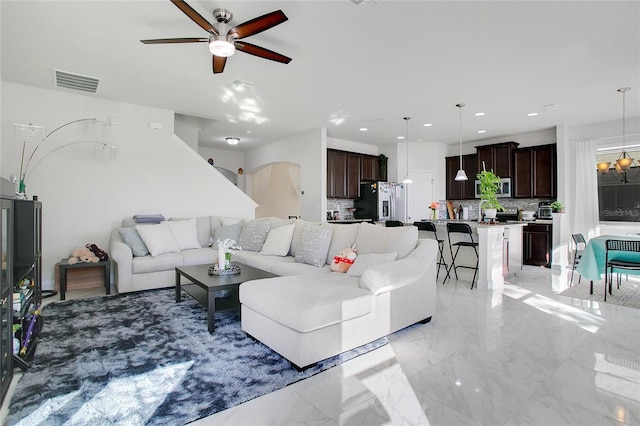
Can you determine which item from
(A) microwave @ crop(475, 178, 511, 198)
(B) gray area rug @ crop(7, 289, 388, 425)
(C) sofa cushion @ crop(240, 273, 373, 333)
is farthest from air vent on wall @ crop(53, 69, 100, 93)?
(A) microwave @ crop(475, 178, 511, 198)

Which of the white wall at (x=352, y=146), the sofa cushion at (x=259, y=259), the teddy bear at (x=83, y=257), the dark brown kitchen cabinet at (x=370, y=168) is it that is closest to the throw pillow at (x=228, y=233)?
the sofa cushion at (x=259, y=259)

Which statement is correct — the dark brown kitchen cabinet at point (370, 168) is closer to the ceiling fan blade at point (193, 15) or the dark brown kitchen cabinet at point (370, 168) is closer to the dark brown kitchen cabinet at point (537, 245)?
the dark brown kitchen cabinet at point (537, 245)

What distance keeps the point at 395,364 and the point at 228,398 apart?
1.13 meters

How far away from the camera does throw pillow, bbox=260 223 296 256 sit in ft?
14.3

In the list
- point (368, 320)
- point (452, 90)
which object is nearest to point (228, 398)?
point (368, 320)

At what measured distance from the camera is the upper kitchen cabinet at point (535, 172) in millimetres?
6723

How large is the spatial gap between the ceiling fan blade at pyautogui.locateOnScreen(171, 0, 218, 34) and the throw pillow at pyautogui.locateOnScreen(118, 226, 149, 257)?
3.06 m

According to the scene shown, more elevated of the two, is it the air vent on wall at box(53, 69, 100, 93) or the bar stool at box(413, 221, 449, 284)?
the air vent on wall at box(53, 69, 100, 93)

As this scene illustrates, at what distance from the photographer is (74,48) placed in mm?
3512

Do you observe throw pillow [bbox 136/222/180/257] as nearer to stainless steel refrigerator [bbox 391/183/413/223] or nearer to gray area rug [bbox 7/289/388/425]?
gray area rug [bbox 7/289/388/425]

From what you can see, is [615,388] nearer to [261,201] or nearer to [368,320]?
[368,320]

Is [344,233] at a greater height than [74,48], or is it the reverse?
[74,48]

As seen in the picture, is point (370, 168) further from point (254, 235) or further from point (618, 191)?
point (618, 191)

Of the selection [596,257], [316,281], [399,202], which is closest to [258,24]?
[316,281]
